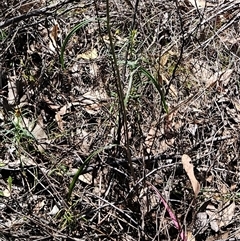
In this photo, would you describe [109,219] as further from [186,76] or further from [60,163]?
[186,76]

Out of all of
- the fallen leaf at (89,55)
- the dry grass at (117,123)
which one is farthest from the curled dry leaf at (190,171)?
the fallen leaf at (89,55)

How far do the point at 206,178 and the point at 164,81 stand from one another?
0.56m

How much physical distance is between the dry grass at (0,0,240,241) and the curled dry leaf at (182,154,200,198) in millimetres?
131

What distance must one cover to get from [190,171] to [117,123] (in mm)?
446

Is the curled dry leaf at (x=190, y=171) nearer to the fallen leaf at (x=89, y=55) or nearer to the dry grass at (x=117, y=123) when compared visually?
the dry grass at (x=117, y=123)

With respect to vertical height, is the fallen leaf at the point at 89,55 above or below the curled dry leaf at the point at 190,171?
above

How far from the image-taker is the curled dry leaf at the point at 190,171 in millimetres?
2002

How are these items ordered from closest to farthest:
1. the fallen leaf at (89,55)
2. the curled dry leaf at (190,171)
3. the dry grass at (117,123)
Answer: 1. the curled dry leaf at (190,171)
2. the dry grass at (117,123)
3. the fallen leaf at (89,55)

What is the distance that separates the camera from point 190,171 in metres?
2.05

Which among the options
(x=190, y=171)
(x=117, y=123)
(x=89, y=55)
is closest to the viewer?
(x=190, y=171)

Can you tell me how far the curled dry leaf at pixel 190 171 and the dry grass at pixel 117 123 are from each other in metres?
0.13

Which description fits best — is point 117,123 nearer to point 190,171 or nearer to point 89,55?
point 190,171

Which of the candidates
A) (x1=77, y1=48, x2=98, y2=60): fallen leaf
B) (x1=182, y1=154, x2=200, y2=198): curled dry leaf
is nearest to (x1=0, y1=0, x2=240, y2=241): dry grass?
(x1=77, y1=48, x2=98, y2=60): fallen leaf

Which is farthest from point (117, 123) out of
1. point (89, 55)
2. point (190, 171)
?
point (89, 55)
